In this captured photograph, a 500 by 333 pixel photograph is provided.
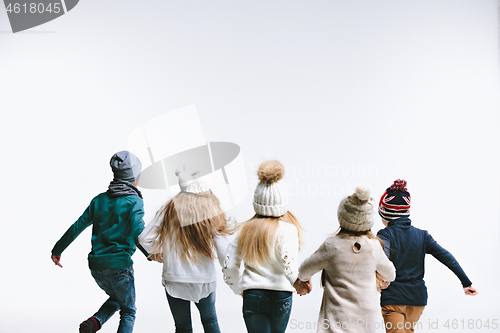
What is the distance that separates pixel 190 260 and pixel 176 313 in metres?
0.37

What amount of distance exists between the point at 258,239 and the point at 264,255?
0.09 meters

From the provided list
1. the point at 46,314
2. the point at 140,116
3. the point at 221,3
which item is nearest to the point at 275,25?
the point at 221,3

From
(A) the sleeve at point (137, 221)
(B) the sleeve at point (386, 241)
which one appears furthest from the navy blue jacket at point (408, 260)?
(A) the sleeve at point (137, 221)

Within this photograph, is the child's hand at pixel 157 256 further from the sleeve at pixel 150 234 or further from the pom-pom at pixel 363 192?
the pom-pom at pixel 363 192

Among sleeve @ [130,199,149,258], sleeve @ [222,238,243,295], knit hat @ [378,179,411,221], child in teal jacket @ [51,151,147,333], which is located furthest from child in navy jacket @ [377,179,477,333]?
child in teal jacket @ [51,151,147,333]

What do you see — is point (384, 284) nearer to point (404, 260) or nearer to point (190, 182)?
→ point (404, 260)

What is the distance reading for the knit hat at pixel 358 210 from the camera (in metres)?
2.48

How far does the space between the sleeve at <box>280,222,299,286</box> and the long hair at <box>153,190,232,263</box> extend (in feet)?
1.55

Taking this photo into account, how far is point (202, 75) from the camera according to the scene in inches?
211

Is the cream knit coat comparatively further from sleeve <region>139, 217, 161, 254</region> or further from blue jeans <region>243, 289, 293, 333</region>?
sleeve <region>139, 217, 161, 254</region>

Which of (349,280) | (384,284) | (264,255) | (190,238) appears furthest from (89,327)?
(384,284)

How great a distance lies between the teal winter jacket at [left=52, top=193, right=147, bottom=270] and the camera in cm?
336

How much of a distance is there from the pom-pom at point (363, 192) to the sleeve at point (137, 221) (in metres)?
1.48

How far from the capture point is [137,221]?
10.9 feet
